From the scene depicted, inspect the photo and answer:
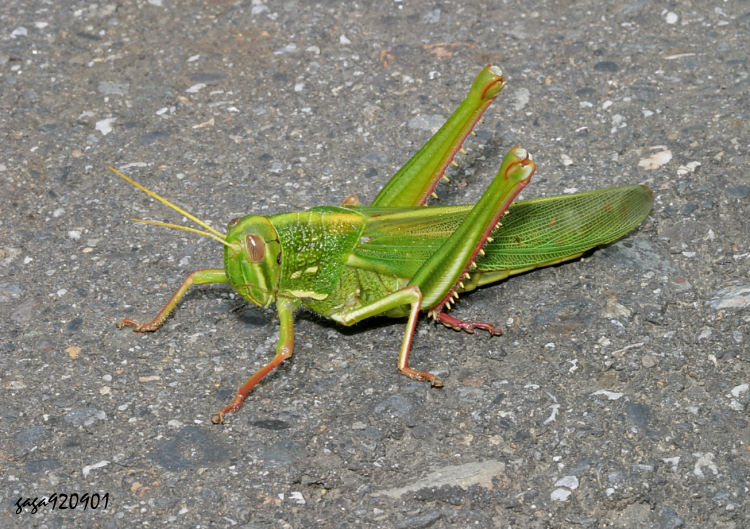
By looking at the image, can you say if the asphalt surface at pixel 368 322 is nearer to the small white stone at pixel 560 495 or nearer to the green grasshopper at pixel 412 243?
the small white stone at pixel 560 495

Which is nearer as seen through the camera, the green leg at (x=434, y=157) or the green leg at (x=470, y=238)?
the green leg at (x=470, y=238)

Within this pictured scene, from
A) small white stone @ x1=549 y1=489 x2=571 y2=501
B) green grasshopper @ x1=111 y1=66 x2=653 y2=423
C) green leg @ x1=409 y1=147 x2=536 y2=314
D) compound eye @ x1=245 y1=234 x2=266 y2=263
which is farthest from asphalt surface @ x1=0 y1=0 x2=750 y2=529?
compound eye @ x1=245 y1=234 x2=266 y2=263

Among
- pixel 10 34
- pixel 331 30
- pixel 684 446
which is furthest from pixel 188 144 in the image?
pixel 684 446

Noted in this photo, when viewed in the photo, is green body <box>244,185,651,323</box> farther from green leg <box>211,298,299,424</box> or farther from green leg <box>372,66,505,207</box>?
green leg <box>372,66,505,207</box>

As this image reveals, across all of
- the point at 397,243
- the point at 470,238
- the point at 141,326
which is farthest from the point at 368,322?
the point at 141,326

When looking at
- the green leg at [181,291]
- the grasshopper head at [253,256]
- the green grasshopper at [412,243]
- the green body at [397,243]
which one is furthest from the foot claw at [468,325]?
the green leg at [181,291]

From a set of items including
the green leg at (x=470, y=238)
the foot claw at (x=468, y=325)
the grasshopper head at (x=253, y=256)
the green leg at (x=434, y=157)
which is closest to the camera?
the green leg at (x=470, y=238)

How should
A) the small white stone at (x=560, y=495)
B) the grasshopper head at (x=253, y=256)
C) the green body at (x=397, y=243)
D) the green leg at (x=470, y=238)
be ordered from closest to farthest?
the small white stone at (x=560, y=495) < the green leg at (x=470, y=238) < the grasshopper head at (x=253, y=256) < the green body at (x=397, y=243)
